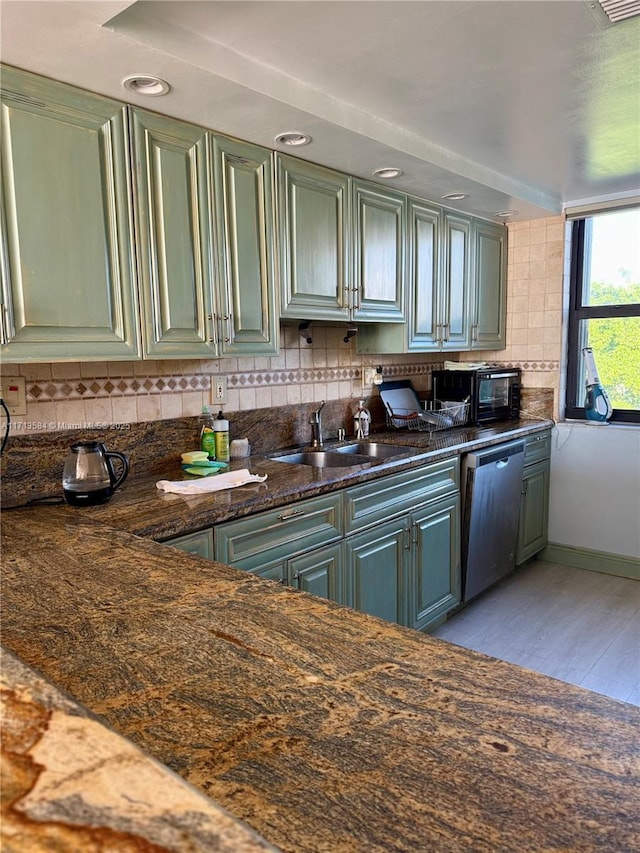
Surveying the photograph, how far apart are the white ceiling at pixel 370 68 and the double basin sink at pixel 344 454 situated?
1311 millimetres

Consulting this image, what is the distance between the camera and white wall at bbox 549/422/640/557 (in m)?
3.67

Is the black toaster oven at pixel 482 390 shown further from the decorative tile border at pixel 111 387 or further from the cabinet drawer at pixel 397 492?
the decorative tile border at pixel 111 387

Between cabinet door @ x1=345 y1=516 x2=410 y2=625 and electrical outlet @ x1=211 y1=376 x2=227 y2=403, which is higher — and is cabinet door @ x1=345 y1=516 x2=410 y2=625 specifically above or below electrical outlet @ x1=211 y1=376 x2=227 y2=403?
below

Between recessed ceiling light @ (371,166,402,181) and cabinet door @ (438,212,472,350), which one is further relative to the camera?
cabinet door @ (438,212,472,350)

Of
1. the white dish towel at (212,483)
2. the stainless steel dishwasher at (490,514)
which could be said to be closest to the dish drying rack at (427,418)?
the stainless steel dishwasher at (490,514)

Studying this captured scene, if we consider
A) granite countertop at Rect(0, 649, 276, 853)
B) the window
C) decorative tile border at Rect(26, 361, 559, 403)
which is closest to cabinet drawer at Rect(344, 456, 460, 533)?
decorative tile border at Rect(26, 361, 559, 403)

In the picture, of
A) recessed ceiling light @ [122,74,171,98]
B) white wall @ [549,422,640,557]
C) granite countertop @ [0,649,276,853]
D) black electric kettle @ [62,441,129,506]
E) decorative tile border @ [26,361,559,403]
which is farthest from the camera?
white wall @ [549,422,640,557]

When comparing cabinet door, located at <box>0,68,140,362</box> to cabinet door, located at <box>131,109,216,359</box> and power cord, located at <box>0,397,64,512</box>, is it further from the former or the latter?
power cord, located at <box>0,397,64,512</box>

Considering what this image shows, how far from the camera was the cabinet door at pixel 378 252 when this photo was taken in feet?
9.29

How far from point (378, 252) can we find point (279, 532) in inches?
62.9

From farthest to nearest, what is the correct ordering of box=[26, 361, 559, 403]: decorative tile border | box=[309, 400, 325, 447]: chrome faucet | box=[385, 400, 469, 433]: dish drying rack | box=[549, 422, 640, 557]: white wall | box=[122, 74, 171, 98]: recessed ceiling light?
box=[549, 422, 640, 557]: white wall
box=[385, 400, 469, 433]: dish drying rack
box=[309, 400, 325, 447]: chrome faucet
box=[26, 361, 559, 403]: decorative tile border
box=[122, 74, 171, 98]: recessed ceiling light

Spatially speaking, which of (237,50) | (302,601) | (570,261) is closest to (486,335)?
(570,261)

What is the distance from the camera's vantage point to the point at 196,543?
1.78 m

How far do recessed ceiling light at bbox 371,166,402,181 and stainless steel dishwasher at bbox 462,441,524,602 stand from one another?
143 centimetres
